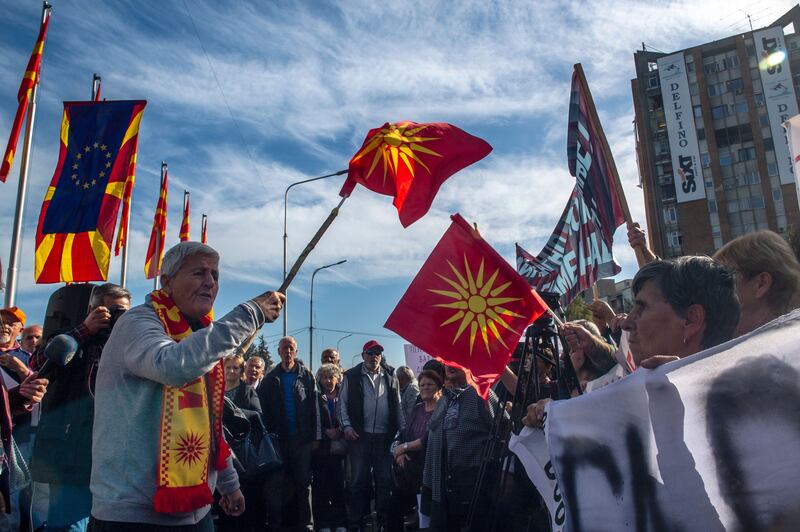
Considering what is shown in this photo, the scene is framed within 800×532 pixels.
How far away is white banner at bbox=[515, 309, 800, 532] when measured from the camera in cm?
170

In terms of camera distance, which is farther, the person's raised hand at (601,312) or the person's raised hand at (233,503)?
the person's raised hand at (601,312)

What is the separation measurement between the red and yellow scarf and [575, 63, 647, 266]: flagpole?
217 cm

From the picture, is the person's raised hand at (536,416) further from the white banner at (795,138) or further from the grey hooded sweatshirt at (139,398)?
the white banner at (795,138)

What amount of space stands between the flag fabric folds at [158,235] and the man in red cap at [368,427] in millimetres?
7007

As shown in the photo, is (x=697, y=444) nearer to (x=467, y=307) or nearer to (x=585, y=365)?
(x=585, y=365)

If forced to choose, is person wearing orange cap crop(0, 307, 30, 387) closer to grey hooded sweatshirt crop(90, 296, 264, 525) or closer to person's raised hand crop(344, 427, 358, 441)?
grey hooded sweatshirt crop(90, 296, 264, 525)

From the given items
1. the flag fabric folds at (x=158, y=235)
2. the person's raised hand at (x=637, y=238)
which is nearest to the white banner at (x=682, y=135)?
the flag fabric folds at (x=158, y=235)

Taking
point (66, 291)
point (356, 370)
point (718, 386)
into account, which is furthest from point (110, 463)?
point (356, 370)

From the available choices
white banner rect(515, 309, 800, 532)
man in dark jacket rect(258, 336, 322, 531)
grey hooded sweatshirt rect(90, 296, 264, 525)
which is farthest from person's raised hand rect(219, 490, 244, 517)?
man in dark jacket rect(258, 336, 322, 531)

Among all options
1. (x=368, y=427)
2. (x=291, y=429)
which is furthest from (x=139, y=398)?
(x=368, y=427)

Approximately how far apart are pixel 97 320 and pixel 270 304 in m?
1.53

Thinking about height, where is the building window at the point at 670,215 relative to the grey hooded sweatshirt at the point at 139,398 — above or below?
above

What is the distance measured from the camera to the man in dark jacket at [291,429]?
7.56 metres

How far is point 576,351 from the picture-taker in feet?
13.9
